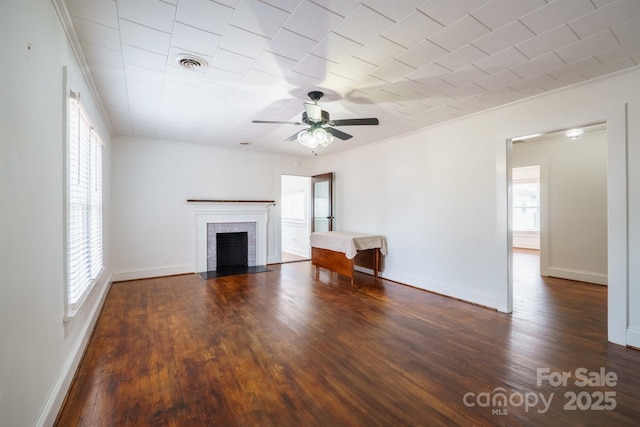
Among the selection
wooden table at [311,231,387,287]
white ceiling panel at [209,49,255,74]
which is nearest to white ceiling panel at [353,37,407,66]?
white ceiling panel at [209,49,255,74]

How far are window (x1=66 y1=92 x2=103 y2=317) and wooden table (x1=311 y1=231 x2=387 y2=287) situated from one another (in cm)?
333

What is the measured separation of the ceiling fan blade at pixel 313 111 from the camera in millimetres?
2760

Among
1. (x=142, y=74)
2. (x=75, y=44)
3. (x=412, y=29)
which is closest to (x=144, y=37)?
(x=75, y=44)

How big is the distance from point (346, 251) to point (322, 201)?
235 cm

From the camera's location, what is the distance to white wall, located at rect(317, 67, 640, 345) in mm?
2664

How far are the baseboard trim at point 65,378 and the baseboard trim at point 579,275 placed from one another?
22.7 ft

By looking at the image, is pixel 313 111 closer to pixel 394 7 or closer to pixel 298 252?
pixel 394 7

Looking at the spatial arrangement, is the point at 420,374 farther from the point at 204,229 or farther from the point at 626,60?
the point at 204,229

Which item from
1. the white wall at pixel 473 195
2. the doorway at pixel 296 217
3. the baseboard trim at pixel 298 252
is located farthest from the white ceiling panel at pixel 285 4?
the baseboard trim at pixel 298 252

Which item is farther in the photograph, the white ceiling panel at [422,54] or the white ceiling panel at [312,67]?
the white ceiling panel at [312,67]

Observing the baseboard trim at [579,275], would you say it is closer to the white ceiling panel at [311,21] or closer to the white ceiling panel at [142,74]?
the white ceiling panel at [311,21]

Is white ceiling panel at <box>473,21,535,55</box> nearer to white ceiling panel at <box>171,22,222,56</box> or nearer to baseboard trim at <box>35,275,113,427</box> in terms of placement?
white ceiling panel at <box>171,22,222,56</box>

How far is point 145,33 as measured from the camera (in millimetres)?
2066

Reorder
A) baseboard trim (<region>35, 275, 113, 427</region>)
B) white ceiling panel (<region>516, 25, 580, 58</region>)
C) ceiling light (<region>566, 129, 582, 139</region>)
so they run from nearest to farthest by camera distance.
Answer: baseboard trim (<region>35, 275, 113, 427</region>)
white ceiling panel (<region>516, 25, 580, 58</region>)
ceiling light (<region>566, 129, 582, 139</region>)
